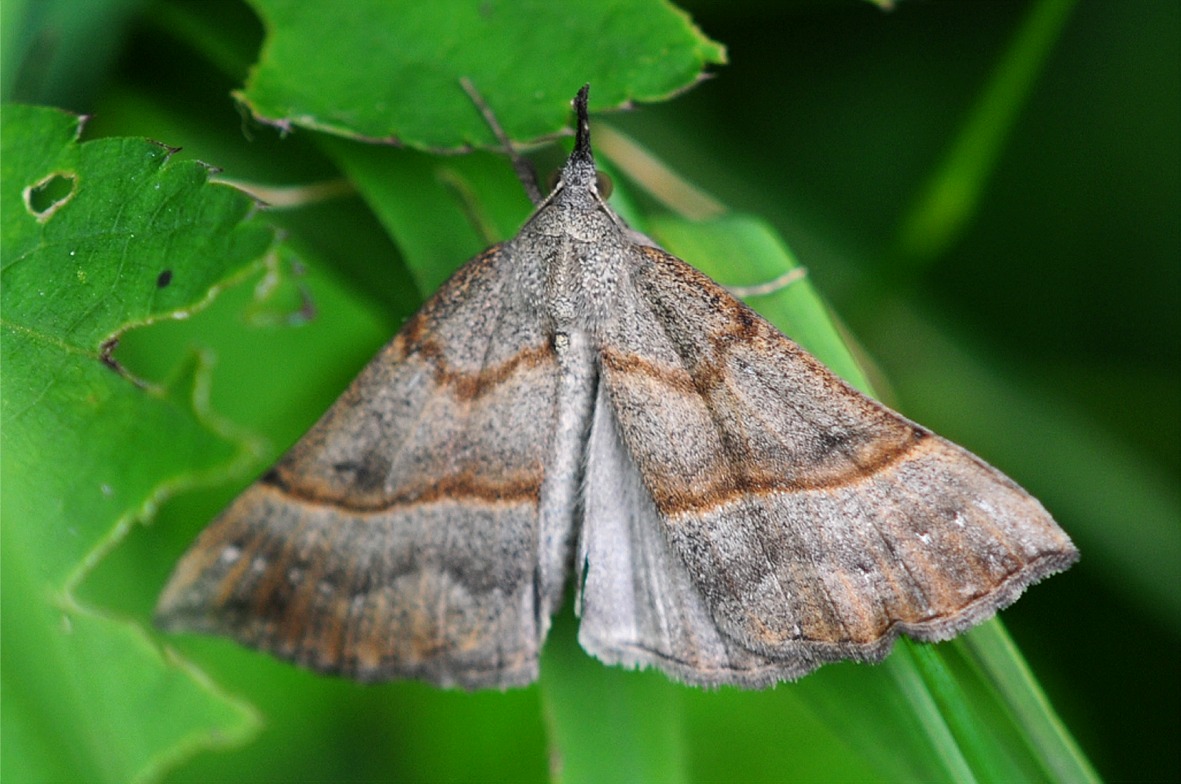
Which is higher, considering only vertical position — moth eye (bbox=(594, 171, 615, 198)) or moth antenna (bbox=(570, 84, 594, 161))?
moth antenna (bbox=(570, 84, 594, 161))

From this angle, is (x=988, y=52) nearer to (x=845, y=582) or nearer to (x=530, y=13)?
(x=530, y=13)

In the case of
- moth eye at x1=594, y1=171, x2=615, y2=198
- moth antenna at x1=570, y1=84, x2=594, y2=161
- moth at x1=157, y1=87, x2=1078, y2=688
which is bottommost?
moth at x1=157, y1=87, x2=1078, y2=688

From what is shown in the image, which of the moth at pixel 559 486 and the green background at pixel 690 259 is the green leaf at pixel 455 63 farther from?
the moth at pixel 559 486

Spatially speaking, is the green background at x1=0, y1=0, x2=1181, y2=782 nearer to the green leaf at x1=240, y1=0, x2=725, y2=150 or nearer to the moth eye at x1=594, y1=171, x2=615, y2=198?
the green leaf at x1=240, y1=0, x2=725, y2=150

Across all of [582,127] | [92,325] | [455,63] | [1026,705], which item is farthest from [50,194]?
[1026,705]

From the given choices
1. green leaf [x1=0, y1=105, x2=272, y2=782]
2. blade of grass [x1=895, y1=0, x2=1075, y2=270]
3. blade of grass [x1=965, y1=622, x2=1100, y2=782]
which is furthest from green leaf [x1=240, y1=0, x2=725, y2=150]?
blade of grass [x1=965, y1=622, x2=1100, y2=782]

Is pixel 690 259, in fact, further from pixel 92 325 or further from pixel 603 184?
pixel 92 325

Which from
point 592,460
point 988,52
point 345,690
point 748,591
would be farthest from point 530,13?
point 345,690
